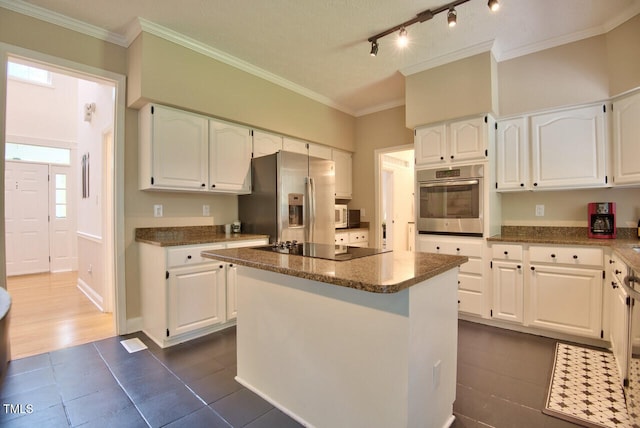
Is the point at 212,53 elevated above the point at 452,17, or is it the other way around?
the point at 212,53

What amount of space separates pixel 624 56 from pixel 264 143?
11.7 feet

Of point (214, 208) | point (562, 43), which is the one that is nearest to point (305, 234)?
point (214, 208)

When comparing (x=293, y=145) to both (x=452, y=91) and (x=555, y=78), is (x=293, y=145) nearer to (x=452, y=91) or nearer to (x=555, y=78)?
(x=452, y=91)

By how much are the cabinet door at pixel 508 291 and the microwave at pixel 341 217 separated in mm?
2074

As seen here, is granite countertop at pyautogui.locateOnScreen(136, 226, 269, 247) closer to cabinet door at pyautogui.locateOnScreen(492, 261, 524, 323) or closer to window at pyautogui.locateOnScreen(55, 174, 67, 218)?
cabinet door at pyautogui.locateOnScreen(492, 261, 524, 323)

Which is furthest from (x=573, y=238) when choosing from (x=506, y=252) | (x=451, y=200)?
(x=451, y=200)

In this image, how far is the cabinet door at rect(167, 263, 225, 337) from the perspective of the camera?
8.77 feet

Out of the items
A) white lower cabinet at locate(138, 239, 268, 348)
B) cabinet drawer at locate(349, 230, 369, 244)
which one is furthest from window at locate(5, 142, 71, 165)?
cabinet drawer at locate(349, 230, 369, 244)

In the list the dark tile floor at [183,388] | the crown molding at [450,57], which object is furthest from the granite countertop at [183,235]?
the crown molding at [450,57]

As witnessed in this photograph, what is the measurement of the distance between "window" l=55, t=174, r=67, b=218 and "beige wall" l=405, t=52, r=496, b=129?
21.9 ft

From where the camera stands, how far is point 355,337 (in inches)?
56.9

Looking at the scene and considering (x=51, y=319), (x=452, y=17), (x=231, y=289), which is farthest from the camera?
(x=51, y=319)

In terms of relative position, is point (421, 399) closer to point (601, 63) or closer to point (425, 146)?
point (425, 146)

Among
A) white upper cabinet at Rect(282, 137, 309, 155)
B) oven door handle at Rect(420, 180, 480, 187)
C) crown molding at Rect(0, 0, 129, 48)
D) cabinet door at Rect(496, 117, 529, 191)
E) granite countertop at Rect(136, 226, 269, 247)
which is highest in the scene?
crown molding at Rect(0, 0, 129, 48)
